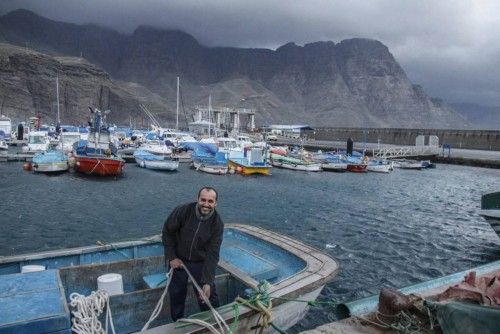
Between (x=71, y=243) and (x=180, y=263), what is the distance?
13.8m

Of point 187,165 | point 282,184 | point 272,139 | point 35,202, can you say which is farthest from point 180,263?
point 272,139

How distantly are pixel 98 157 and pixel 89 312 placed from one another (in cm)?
3290

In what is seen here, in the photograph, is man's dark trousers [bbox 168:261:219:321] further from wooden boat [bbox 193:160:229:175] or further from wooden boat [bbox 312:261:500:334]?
wooden boat [bbox 193:160:229:175]

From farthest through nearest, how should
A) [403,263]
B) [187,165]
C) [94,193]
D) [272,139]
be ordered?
[272,139], [187,165], [94,193], [403,263]

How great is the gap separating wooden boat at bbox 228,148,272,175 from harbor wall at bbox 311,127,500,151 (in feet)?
168

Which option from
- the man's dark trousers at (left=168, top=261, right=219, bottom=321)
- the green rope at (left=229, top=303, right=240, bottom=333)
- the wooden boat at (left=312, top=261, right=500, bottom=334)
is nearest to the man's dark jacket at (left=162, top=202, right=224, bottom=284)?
the man's dark trousers at (left=168, top=261, right=219, bottom=321)

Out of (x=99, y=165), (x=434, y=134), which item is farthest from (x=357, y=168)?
(x=434, y=134)

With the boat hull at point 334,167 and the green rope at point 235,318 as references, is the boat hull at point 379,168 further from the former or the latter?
the green rope at point 235,318

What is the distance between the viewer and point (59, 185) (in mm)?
31594

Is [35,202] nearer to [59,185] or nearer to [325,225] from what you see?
[59,185]

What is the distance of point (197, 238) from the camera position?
5824 mm

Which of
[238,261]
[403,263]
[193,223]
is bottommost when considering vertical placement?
[403,263]

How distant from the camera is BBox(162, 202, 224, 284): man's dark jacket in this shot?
580 centimetres

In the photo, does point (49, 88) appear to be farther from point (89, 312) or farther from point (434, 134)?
point (89, 312)
